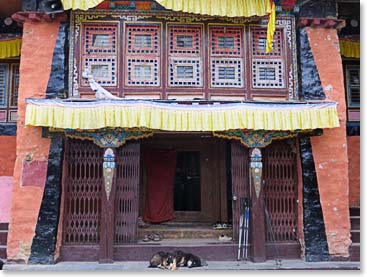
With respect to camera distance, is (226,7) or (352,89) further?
(352,89)

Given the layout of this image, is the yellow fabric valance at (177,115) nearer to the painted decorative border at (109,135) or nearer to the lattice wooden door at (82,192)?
the painted decorative border at (109,135)

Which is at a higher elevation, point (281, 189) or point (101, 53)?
point (101, 53)

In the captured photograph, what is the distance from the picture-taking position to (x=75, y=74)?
29.7 ft

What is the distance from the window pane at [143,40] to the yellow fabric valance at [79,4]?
110cm

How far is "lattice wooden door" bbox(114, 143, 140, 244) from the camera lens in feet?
29.7

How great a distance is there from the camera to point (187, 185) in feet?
39.1

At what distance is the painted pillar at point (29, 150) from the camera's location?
857cm

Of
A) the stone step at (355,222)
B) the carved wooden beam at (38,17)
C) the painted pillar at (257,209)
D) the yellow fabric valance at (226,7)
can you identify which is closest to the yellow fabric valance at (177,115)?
the painted pillar at (257,209)

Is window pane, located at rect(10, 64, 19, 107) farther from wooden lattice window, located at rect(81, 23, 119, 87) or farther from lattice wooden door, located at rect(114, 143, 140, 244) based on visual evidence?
lattice wooden door, located at rect(114, 143, 140, 244)

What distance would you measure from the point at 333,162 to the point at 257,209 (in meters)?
1.88

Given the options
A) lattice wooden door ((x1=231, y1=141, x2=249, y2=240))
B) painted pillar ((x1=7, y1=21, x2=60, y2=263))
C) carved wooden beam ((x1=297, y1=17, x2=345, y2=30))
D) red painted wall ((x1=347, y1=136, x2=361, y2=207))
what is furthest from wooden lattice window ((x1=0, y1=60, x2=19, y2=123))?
red painted wall ((x1=347, y1=136, x2=361, y2=207))

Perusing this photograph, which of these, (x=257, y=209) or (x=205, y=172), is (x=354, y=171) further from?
(x=205, y=172)

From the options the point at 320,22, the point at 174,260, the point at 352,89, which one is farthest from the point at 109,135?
the point at 352,89

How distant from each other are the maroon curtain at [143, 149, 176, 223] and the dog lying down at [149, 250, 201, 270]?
2.69 m
